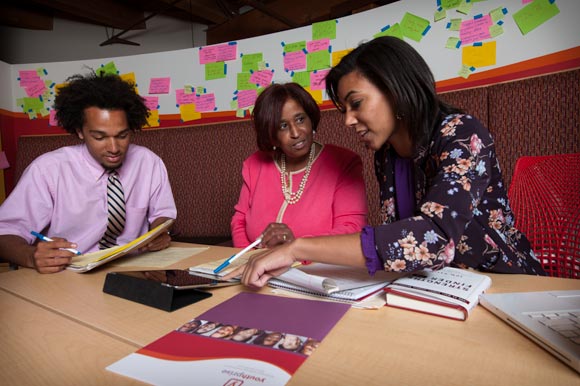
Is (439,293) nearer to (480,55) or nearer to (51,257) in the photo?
(51,257)

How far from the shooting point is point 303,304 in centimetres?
72

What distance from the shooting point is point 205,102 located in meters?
2.49

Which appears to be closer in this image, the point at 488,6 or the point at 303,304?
the point at 303,304

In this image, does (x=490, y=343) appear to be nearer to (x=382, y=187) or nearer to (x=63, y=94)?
(x=382, y=187)

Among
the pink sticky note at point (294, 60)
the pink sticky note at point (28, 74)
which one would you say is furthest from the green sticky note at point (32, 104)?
the pink sticky note at point (294, 60)

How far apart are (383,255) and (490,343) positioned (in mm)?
219

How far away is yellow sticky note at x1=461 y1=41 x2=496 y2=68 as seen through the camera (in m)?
1.72

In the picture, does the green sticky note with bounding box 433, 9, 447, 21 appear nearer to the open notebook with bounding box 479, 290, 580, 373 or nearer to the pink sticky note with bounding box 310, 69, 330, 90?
the pink sticky note with bounding box 310, 69, 330, 90

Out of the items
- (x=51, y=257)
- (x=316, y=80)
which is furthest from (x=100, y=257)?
(x=316, y=80)

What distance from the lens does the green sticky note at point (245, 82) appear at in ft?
7.76

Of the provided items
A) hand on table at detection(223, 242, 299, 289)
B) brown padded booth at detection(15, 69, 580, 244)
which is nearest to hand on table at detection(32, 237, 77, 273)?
hand on table at detection(223, 242, 299, 289)

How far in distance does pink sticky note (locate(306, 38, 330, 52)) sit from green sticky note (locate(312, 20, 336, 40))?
0.06ft

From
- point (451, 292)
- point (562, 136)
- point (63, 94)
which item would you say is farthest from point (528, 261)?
point (63, 94)

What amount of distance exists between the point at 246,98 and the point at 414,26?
1.05 metres
